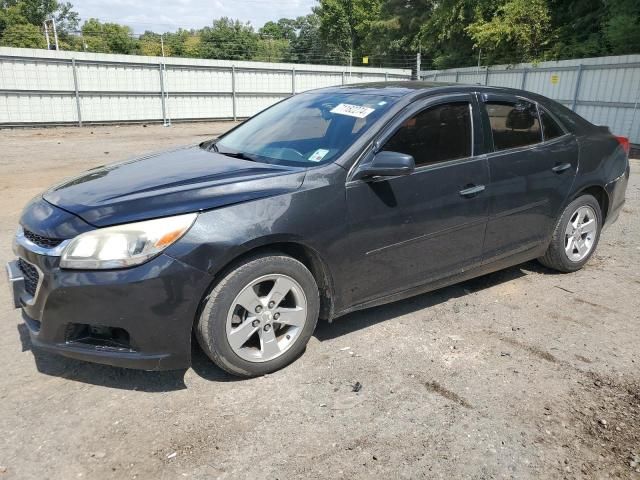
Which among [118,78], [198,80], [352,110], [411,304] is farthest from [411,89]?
[198,80]

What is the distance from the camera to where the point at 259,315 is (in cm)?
292

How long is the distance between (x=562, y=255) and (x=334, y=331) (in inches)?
91.8

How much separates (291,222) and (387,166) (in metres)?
0.70

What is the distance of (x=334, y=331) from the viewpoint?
12.0ft

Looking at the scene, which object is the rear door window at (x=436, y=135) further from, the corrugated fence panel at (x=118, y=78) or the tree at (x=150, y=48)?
the tree at (x=150, y=48)

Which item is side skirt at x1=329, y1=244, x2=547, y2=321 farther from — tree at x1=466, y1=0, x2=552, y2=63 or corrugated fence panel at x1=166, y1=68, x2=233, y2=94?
tree at x1=466, y1=0, x2=552, y2=63

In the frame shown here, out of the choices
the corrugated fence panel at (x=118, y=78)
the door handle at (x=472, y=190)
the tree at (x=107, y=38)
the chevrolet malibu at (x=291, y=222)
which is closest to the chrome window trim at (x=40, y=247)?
the chevrolet malibu at (x=291, y=222)

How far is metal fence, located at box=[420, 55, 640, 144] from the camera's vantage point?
14.7 metres

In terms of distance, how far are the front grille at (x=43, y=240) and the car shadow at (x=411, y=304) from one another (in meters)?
1.75

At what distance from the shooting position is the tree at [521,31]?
23.0 meters

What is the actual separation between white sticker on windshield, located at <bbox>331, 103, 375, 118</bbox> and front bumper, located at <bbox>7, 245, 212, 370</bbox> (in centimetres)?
159

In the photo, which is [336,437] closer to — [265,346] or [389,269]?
[265,346]

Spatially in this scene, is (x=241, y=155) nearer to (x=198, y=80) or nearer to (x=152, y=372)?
(x=152, y=372)

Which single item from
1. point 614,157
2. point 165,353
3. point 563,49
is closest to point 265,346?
point 165,353
